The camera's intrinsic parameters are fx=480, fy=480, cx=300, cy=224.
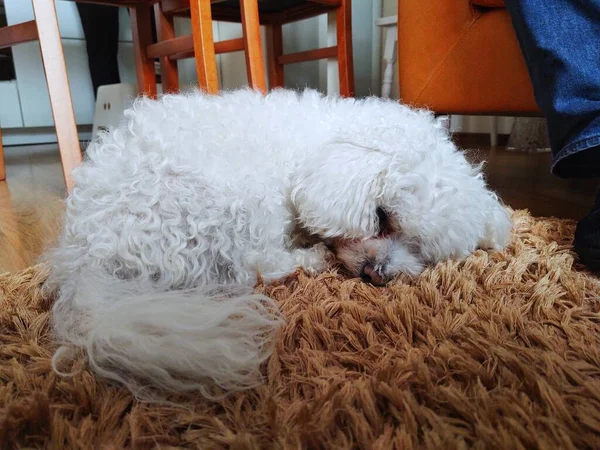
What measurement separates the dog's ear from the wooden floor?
2.04ft

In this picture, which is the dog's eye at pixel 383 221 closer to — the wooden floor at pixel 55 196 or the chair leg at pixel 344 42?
the wooden floor at pixel 55 196

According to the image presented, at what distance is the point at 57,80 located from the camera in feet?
4.59

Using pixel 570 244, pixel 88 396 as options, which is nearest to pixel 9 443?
pixel 88 396

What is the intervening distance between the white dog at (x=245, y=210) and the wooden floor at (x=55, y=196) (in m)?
Answer: 0.40

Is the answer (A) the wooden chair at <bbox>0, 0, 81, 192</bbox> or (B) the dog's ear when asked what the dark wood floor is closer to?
(B) the dog's ear

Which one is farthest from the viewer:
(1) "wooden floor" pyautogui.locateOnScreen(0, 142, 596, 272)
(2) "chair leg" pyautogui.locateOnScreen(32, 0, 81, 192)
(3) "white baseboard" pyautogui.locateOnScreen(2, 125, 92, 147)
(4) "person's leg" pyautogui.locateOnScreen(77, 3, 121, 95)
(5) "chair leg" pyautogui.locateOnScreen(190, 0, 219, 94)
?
(3) "white baseboard" pyautogui.locateOnScreen(2, 125, 92, 147)

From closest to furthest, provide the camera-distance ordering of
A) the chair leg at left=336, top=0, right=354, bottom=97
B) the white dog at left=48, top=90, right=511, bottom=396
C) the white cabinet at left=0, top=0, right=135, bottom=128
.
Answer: the white dog at left=48, top=90, right=511, bottom=396, the chair leg at left=336, top=0, right=354, bottom=97, the white cabinet at left=0, top=0, right=135, bottom=128

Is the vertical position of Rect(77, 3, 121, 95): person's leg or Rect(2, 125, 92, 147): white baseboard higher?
Rect(77, 3, 121, 95): person's leg

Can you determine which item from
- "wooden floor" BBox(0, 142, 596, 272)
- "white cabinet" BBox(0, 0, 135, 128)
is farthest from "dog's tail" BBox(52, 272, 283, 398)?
"white cabinet" BBox(0, 0, 135, 128)

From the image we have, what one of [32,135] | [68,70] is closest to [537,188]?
[68,70]

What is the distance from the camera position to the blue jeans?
859 mm

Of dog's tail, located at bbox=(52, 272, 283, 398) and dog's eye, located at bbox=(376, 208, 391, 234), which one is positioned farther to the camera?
dog's eye, located at bbox=(376, 208, 391, 234)

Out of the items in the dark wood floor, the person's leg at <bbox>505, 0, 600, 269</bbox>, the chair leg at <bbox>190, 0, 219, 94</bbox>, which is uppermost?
the chair leg at <bbox>190, 0, 219, 94</bbox>

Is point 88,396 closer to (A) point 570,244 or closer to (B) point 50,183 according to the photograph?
(A) point 570,244
